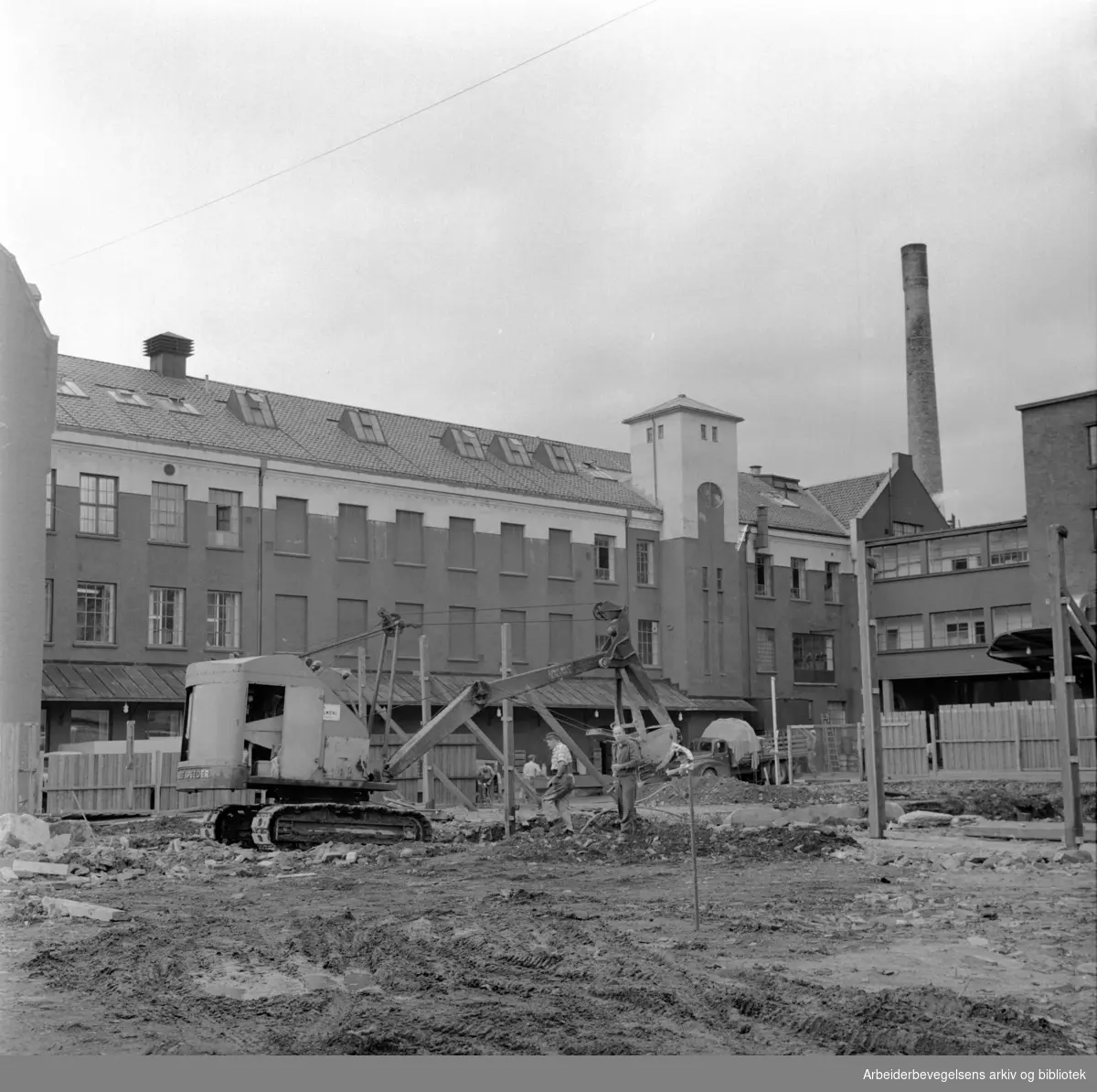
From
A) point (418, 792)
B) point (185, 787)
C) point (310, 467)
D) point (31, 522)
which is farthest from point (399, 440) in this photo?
point (185, 787)

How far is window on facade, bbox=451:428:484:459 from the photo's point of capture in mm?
52594

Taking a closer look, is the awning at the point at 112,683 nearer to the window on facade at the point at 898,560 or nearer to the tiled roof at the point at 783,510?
the window on facade at the point at 898,560

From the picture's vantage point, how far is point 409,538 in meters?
48.4

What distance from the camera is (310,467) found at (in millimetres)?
45750

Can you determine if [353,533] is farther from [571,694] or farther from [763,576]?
[763,576]

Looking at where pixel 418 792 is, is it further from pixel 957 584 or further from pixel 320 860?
pixel 957 584

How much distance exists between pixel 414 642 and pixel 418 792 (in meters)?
13.4

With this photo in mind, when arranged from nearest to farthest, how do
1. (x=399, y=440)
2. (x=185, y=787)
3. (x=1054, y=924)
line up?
1. (x=1054, y=924)
2. (x=185, y=787)
3. (x=399, y=440)

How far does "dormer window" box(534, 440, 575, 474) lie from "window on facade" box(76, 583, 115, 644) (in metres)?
19.0

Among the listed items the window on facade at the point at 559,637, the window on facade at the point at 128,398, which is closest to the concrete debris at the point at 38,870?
the window on facade at the point at 128,398

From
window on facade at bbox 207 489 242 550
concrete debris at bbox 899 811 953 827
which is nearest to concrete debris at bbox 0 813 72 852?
concrete debris at bbox 899 811 953 827

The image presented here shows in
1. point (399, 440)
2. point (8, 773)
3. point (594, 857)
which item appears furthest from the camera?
point (399, 440)

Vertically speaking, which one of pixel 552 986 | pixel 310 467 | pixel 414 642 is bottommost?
pixel 552 986

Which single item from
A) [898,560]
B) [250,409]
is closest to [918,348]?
[898,560]
